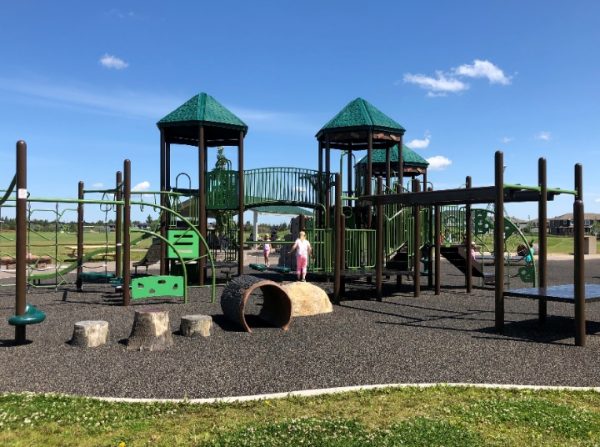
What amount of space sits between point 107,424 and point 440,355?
13.9ft

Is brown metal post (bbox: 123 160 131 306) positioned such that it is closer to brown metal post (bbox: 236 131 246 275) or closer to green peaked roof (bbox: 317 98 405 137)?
brown metal post (bbox: 236 131 246 275)

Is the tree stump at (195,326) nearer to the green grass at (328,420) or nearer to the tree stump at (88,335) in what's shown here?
the tree stump at (88,335)

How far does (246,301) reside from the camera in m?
8.92

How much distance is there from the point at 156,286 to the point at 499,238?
22.0 ft

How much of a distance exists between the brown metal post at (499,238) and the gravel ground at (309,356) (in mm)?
403

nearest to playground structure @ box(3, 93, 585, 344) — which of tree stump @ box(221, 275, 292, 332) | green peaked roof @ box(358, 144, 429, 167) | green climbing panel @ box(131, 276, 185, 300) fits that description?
green climbing panel @ box(131, 276, 185, 300)

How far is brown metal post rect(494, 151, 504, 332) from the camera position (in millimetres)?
8273

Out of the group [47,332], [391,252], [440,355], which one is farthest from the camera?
[391,252]

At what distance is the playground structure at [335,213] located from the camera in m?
10.7

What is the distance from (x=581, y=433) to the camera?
405 centimetres

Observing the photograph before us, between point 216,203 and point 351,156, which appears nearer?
point 216,203

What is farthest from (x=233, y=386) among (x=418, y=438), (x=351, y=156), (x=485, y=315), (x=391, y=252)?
(x=351, y=156)

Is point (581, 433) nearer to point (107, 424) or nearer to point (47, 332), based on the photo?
point (107, 424)

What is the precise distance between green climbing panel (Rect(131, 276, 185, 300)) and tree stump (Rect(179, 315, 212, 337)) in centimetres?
300
